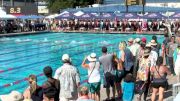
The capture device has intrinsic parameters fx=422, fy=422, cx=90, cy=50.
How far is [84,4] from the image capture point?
74.3 metres

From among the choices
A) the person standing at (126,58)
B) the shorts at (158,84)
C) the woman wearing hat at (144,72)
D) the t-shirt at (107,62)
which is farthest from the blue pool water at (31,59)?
the shorts at (158,84)

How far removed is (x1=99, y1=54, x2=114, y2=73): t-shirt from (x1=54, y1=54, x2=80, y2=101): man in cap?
1.39 meters

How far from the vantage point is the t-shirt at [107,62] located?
29.4 feet

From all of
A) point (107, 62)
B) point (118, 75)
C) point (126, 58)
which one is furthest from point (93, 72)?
point (126, 58)

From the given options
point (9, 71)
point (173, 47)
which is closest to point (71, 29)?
point (9, 71)

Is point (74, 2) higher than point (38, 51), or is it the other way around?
point (74, 2)

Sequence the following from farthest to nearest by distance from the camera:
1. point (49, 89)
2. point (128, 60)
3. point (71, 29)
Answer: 1. point (71, 29)
2. point (128, 60)
3. point (49, 89)

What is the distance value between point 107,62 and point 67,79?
1.57 m

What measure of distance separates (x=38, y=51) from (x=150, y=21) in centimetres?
1962

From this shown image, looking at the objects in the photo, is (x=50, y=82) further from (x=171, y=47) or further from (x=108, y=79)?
(x=171, y=47)

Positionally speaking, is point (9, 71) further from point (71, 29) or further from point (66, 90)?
point (71, 29)

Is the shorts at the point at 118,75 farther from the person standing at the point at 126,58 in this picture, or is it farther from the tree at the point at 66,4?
the tree at the point at 66,4

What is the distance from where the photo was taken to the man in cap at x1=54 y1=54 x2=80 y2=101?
762 centimetres

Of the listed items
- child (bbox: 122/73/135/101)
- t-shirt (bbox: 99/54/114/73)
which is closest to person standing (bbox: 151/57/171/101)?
child (bbox: 122/73/135/101)
